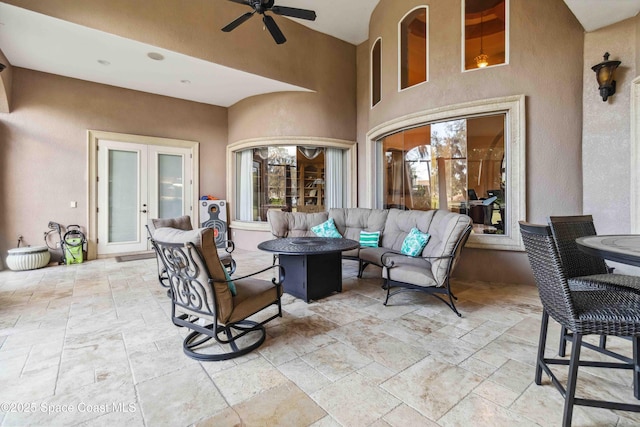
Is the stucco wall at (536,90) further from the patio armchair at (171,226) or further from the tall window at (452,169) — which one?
the patio armchair at (171,226)

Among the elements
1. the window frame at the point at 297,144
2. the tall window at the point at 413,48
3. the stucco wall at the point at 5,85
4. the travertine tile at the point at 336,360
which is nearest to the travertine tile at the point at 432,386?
the travertine tile at the point at 336,360

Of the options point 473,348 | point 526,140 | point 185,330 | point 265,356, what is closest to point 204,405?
point 265,356

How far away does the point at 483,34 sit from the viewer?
4453mm

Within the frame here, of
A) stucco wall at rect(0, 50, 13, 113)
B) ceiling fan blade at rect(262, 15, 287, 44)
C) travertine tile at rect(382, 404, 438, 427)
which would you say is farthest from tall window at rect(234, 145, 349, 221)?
travertine tile at rect(382, 404, 438, 427)

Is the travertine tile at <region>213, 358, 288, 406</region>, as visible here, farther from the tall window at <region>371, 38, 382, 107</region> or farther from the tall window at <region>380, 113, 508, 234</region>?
the tall window at <region>371, 38, 382, 107</region>

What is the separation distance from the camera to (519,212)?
3979mm

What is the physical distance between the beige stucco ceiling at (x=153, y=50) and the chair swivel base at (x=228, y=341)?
434 cm

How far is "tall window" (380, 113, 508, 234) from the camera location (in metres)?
4.36

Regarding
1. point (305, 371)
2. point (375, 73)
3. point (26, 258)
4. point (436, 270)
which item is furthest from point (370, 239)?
point (26, 258)

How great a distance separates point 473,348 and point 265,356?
1.63 metres

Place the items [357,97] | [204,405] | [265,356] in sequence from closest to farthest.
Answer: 1. [204,405]
2. [265,356]
3. [357,97]

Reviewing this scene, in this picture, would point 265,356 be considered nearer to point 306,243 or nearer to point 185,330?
point 185,330

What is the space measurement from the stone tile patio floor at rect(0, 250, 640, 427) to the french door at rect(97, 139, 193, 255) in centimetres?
303

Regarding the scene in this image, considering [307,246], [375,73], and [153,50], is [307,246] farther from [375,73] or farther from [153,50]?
[375,73]
